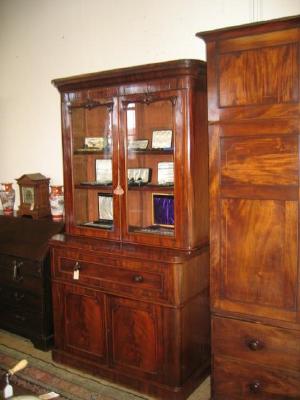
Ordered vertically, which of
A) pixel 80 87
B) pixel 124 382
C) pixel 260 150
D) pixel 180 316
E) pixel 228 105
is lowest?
pixel 124 382

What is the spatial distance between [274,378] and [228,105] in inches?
51.2

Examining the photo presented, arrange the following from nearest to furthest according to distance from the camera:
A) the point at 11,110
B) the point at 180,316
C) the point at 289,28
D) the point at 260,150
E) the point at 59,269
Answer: the point at 289,28 → the point at 260,150 → the point at 180,316 → the point at 59,269 → the point at 11,110

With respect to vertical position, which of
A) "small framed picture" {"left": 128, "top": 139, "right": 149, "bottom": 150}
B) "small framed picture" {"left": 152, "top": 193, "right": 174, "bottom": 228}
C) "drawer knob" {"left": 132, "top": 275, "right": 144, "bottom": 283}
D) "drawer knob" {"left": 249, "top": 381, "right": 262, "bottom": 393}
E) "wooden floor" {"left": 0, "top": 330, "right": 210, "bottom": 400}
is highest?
Answer: "small framed picture" {"left": 128, "top": 139, "right": 149, "bottom": 150}

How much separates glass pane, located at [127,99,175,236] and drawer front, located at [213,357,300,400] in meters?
0.75

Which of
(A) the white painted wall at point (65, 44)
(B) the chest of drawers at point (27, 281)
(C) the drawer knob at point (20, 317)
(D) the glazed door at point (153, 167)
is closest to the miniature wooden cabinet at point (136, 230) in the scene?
(D) the glazed door at point (153, 167)

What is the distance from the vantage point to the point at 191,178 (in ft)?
6.96

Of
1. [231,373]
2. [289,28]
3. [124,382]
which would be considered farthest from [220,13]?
[124,382]

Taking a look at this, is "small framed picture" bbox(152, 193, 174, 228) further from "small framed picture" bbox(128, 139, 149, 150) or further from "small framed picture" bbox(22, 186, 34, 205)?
"small framed picture" bbox(22, 186, 34, 205)

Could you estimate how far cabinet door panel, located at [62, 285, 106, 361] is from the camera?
2.43 m

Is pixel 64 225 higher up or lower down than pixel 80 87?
lower down

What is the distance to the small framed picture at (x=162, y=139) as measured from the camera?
7.36 feet

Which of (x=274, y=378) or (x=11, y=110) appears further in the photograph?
(x=11, y=110)

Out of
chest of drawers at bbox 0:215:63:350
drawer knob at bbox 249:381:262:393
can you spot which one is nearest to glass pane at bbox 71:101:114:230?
chest of drawers at bbox 0:215:63:350

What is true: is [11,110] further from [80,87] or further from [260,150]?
[260,150]
